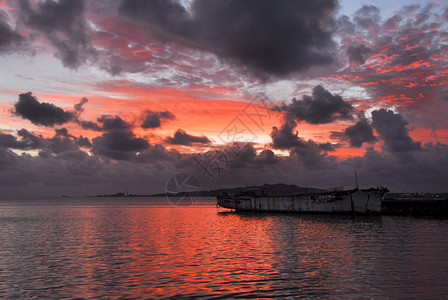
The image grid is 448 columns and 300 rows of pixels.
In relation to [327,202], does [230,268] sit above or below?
below

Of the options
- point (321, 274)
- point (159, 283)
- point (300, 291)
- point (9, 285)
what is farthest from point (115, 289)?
point (321, 274)

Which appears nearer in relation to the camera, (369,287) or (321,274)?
(369,287)

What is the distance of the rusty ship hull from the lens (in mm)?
75875

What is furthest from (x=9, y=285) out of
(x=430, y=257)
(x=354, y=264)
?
(x=430, y=257)

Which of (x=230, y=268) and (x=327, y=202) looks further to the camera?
(x=327, y=202)

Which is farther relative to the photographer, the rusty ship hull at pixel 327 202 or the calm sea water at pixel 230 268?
the rusty ship hull at pixel 327 202

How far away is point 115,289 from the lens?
19.7 meters

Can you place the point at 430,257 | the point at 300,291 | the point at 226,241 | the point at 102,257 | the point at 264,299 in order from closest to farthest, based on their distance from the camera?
the point at 264,299
the point at 300,291
the point at 430,257
the point at 102,257
the point at 226,241

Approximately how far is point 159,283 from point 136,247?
16.6 metres

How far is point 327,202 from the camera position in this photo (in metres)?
80.4

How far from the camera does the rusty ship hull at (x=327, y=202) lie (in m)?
75.9

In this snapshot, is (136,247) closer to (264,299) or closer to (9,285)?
(9,285)

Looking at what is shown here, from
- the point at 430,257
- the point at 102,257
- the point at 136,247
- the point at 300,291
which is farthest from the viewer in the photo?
the point at 136,247

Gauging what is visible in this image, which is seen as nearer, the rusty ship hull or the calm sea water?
the calm sea water
